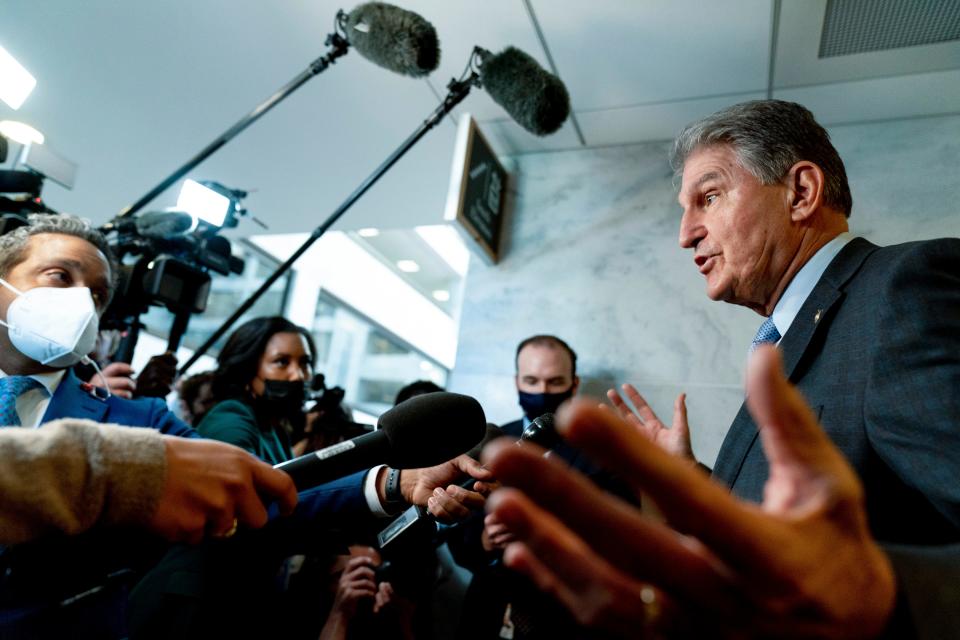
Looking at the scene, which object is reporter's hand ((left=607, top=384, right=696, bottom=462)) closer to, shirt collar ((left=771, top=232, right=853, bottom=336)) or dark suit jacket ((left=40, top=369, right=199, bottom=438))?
shirt collar ((left=771, top=232, right=853, bottom=336))

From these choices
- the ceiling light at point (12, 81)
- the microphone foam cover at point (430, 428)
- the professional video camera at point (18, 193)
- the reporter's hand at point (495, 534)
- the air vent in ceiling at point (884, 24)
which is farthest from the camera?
the air vent in ceiling at point (884, 24)

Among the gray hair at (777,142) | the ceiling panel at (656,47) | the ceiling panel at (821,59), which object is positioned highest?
the ceiling panel at (821,59)

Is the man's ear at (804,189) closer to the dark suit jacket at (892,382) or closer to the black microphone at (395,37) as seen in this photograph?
the dark suit jacket at (892,382)

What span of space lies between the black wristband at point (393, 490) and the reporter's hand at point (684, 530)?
3.32ft

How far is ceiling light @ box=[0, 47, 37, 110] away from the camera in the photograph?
1591 millimetres

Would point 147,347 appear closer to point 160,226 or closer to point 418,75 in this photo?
point 160,226

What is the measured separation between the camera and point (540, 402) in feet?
7.68

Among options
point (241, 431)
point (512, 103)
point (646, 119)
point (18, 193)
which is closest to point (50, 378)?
point (241, 431)

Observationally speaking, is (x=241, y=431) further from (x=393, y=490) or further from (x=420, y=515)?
(x=420, y=515)

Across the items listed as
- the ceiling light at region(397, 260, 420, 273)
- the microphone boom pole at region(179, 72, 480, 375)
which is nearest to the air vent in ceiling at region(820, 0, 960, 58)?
the microphone boom pole at region(179, 72, 480, 375)

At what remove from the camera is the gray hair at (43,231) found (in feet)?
4.85

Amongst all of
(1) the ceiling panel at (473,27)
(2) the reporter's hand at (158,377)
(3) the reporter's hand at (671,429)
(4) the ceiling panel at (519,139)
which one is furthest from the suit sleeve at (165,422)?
(4) the ceiling panel at (519,139)

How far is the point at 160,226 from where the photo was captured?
1849 mm

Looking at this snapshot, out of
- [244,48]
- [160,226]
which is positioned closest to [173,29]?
[244,48]
